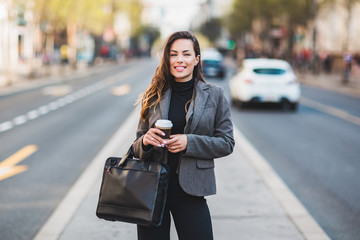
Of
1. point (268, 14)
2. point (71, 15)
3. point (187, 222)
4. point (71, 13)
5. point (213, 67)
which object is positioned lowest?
point (213, 67)

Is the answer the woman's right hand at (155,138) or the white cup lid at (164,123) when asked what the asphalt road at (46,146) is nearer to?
the woman's right hand at (155,138)

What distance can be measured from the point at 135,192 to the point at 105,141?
8.27 metres

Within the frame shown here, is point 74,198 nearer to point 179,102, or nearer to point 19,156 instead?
point 19,156

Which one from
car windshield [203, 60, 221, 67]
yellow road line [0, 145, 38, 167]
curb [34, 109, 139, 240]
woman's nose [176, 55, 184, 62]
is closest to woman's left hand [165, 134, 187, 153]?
woman's nose [176, 55, 184, 62]

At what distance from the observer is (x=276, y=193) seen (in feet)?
21.9

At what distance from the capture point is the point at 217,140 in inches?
123

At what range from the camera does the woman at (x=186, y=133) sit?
3.06 m

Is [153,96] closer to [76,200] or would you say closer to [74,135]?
[76,200]

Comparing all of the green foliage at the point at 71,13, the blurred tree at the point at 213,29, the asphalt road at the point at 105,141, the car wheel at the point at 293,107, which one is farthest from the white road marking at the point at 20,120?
the blurred tree at the point at 213,29

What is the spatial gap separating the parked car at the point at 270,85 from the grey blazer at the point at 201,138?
566 inches

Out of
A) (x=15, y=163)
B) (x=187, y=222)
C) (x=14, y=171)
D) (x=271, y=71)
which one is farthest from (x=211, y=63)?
(x=187, y=222)

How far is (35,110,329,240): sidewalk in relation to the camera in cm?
507

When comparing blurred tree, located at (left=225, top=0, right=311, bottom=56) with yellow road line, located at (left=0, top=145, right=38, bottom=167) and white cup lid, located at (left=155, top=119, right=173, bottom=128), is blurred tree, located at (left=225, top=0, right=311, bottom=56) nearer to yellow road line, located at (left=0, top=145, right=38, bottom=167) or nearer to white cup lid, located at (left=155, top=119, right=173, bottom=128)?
yellow road line, located at (left=0, top=145, right=38, bottom=167)

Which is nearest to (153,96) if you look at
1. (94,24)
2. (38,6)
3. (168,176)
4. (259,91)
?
(168,176)
